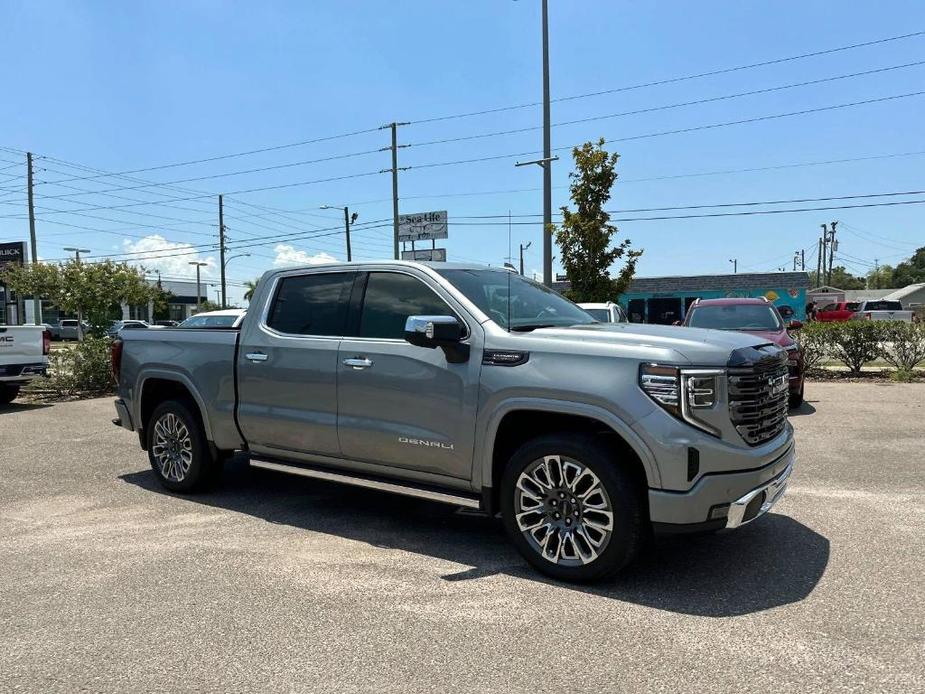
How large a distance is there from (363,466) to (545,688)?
2411mm

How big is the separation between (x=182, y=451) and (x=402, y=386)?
265 cm

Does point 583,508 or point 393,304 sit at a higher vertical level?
point 393,304

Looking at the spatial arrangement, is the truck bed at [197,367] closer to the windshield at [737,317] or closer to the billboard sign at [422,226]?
the windshield at [737,317]

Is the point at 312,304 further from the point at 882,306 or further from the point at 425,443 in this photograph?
the point at 882,306

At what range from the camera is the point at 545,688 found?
299cm

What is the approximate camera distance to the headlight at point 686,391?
384 cm

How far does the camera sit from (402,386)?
4.77 metres

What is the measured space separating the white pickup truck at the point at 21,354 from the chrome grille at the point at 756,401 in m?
12.1

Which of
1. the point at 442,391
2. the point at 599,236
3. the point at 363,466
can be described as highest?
the point at 599,236

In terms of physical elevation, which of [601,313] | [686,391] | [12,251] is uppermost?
[12,251]

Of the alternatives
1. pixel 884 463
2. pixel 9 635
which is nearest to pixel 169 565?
pixel 9 635

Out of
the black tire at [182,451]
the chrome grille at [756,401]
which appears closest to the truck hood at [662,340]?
the chrome grille at [756,401]

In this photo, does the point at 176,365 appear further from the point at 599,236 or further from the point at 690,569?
the point at 599,236

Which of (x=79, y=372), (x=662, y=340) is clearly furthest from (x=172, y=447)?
(x=79, y=372)
